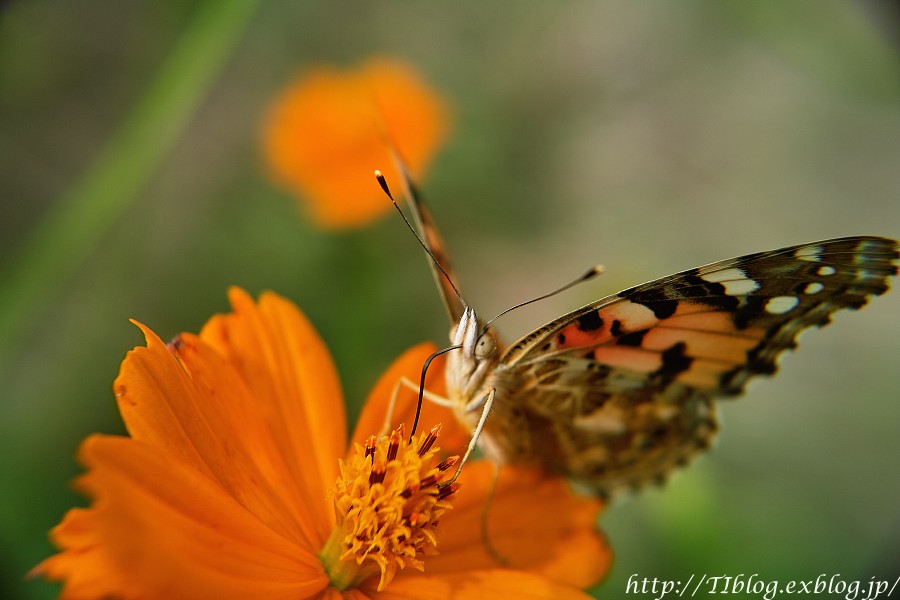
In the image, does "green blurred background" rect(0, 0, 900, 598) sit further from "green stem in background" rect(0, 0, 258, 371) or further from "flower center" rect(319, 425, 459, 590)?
"flower center" rect(319, 425, 459, 590)

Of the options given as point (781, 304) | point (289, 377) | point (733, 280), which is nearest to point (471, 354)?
point (289, 377)

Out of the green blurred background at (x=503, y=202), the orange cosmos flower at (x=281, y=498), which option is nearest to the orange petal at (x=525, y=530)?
the orange cosmos flower at (x=281, y=498)

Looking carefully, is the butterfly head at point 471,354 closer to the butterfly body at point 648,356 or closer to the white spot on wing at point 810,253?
the butterfly body at point 648,356

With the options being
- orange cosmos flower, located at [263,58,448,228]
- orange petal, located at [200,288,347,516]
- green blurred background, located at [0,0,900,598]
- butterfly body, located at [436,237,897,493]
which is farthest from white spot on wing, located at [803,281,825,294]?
orange cosmos flower, located at [263,58,448,228]

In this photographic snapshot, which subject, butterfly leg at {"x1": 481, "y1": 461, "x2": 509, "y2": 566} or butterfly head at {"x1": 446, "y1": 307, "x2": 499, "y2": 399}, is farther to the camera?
butterfly leg at {"x1": 481, "y1": 461, "x2": 509, "y2": 566}

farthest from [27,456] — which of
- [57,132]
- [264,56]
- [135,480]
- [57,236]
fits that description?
[264,56]

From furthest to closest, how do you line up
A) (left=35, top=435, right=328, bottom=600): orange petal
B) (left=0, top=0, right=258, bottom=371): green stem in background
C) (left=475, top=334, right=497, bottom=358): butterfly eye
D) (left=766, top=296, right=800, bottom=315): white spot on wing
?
(left=0, top=0, right=258, bottom=371): green stem in background → (left=766, top=296, right=800, bottom=315): white spot on wing → (left=475, top=334, right=497, bottom=358): butterfly eye → (left=35, top=435, right=328, bottom=600): orange petal
